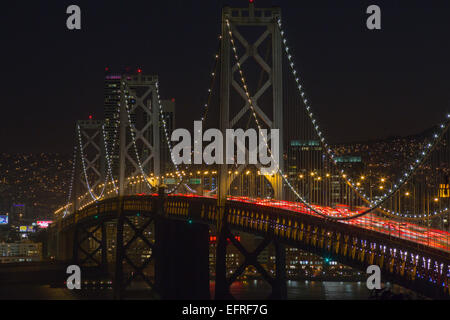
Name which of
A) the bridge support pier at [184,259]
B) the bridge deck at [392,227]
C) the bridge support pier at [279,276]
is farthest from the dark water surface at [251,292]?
the bridge deck at [392,227]

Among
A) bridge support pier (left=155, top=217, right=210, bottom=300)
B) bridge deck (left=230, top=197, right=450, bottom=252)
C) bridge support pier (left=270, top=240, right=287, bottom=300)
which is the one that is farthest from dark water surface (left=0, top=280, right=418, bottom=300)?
bridge deck (left=230, top=197, right=450, bottom=252)

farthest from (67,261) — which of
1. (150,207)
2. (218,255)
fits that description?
(218,255)

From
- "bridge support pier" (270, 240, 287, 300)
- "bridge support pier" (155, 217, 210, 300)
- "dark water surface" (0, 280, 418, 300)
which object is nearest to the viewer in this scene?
"bridge support pier" (270, 240, 287, 300)

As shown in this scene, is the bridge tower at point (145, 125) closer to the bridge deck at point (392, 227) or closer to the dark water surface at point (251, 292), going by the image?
the dark water surface at point (251, 292)

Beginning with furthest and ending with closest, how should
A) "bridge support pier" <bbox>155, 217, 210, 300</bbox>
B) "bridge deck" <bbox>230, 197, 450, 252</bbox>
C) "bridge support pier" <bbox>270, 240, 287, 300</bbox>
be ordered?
"bridge support pier" <bbox>155, 217, 210, 300</bbox> < "bridge support pier" <bbox>270, 240, 287, 300</bbox> < "bridge deck" <bbox>230, 197, 450, 252</bbox>

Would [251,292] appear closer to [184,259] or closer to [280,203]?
[184,259]

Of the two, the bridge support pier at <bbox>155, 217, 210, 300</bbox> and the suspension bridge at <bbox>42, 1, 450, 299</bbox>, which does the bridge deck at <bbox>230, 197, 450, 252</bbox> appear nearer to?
the suspension bridge at <bbox>42, 1, 450, 299</bbox>

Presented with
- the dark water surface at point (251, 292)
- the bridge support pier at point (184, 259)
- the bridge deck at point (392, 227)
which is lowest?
the dark water surface at point (251, 292)

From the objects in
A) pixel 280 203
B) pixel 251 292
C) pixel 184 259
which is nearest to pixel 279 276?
pixel 280 203
